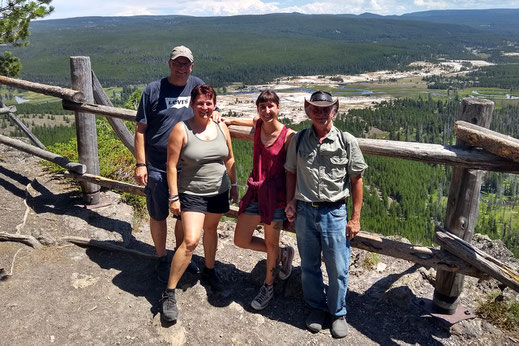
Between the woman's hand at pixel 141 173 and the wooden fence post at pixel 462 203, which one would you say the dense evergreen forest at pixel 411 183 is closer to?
the woman's hand at pixel 141 173

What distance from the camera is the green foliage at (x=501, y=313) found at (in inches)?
187

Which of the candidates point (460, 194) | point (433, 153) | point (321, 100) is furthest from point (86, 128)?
point (460, 194)

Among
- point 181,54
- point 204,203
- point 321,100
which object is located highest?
point 181,54

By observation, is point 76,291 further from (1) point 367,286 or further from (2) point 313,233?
(1) point 367,286

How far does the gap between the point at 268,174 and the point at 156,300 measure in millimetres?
1940

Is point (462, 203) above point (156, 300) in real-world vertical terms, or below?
above

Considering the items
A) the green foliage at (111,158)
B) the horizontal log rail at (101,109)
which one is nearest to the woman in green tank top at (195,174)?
the horizontal log rail at (101,109)

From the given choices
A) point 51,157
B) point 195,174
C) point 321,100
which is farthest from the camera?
point 51,157

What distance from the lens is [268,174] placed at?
4.50 metres

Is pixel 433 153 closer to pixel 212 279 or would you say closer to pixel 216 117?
pixel 216 117

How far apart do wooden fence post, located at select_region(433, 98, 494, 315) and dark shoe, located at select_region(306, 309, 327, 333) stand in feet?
4.31

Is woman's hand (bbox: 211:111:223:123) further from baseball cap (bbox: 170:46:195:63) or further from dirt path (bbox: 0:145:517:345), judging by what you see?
dirt path (bbox: 0:145:517:345)

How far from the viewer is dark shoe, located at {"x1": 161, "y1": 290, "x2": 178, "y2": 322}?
14.9 feet

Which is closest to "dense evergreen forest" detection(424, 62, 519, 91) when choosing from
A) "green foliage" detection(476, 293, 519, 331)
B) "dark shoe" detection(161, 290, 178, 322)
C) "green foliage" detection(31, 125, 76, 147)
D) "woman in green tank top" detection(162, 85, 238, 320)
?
"green foliage" detection(31, 125, 76, 147)
